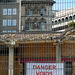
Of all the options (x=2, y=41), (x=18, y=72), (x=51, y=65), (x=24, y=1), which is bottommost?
(x=18, y=72)

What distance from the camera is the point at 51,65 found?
32.5 feet

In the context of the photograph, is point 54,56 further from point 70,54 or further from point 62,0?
point 62,0

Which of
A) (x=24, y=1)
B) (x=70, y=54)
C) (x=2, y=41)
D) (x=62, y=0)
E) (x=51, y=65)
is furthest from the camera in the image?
(x=24, y=1)

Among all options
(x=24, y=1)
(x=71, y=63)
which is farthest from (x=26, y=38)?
(x=24, y=1)

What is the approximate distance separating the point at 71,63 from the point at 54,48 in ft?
4.29

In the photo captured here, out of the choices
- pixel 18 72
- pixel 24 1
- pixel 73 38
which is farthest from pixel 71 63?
pixel 24 1

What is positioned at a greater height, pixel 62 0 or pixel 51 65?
pixel 62 0

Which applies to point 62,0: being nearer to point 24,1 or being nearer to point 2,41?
point 2,41

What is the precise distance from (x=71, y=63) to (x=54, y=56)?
1.06 metres

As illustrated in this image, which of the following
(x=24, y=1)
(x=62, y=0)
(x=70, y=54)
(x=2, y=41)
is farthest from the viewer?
(x=24, y=1)

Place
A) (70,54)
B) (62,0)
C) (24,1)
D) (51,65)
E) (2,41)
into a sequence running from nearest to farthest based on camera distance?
(62,0) < (51,65) < (2,41) < (70,54) < (24,1)

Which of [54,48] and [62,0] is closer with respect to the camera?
[62,0]

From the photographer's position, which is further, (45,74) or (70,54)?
(70,54)

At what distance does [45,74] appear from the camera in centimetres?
994
